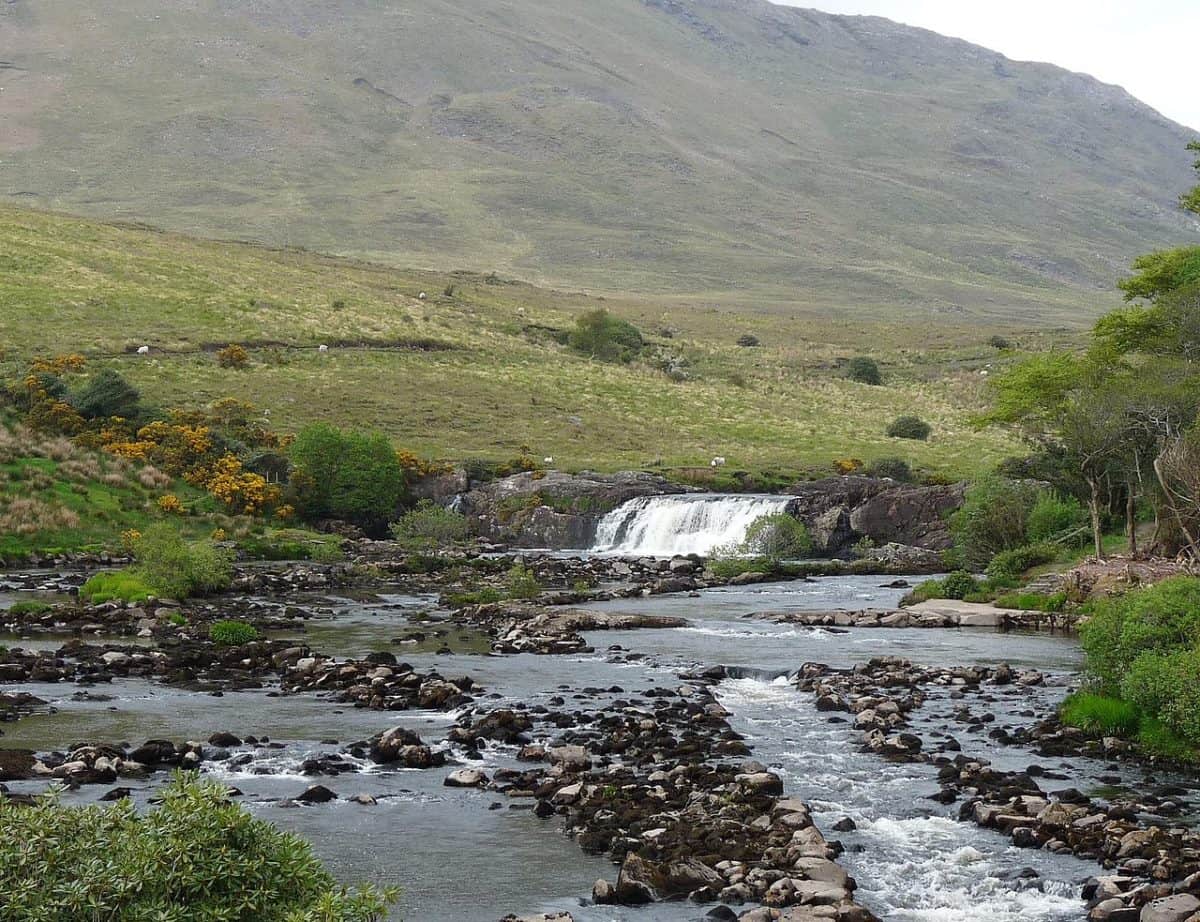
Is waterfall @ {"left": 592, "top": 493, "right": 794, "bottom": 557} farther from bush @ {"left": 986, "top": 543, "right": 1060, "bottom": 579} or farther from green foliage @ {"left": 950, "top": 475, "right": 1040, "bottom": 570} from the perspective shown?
bush @ {"left": 986, "top": 543, "right": 1060, "bottom": 579}

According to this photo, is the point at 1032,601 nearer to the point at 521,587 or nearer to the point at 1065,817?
the point at 521,587

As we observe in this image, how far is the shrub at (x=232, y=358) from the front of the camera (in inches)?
3634

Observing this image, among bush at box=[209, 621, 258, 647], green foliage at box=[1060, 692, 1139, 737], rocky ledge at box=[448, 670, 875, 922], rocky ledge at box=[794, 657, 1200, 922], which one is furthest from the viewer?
bush at box=[209, 621, 258, 647]

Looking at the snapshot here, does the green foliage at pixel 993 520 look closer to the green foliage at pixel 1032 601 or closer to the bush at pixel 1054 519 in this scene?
the bush at pixel 1054 519

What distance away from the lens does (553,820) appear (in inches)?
755

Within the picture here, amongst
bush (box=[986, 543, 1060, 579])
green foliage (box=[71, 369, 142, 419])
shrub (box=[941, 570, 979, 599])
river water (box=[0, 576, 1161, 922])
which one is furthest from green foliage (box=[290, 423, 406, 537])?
bush (box=[986, 543, 1060, 579])

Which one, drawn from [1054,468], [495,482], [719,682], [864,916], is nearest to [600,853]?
[864,916]

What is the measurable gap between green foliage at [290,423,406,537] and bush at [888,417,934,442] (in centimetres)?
4163

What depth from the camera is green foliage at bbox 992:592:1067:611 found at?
1613 inches

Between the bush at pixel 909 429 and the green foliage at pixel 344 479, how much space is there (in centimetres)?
4163

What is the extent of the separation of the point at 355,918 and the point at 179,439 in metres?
63.5

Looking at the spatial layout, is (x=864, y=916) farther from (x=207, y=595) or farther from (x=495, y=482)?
(x=495, y=482)

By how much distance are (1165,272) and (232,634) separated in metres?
47.2

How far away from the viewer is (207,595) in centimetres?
4562
